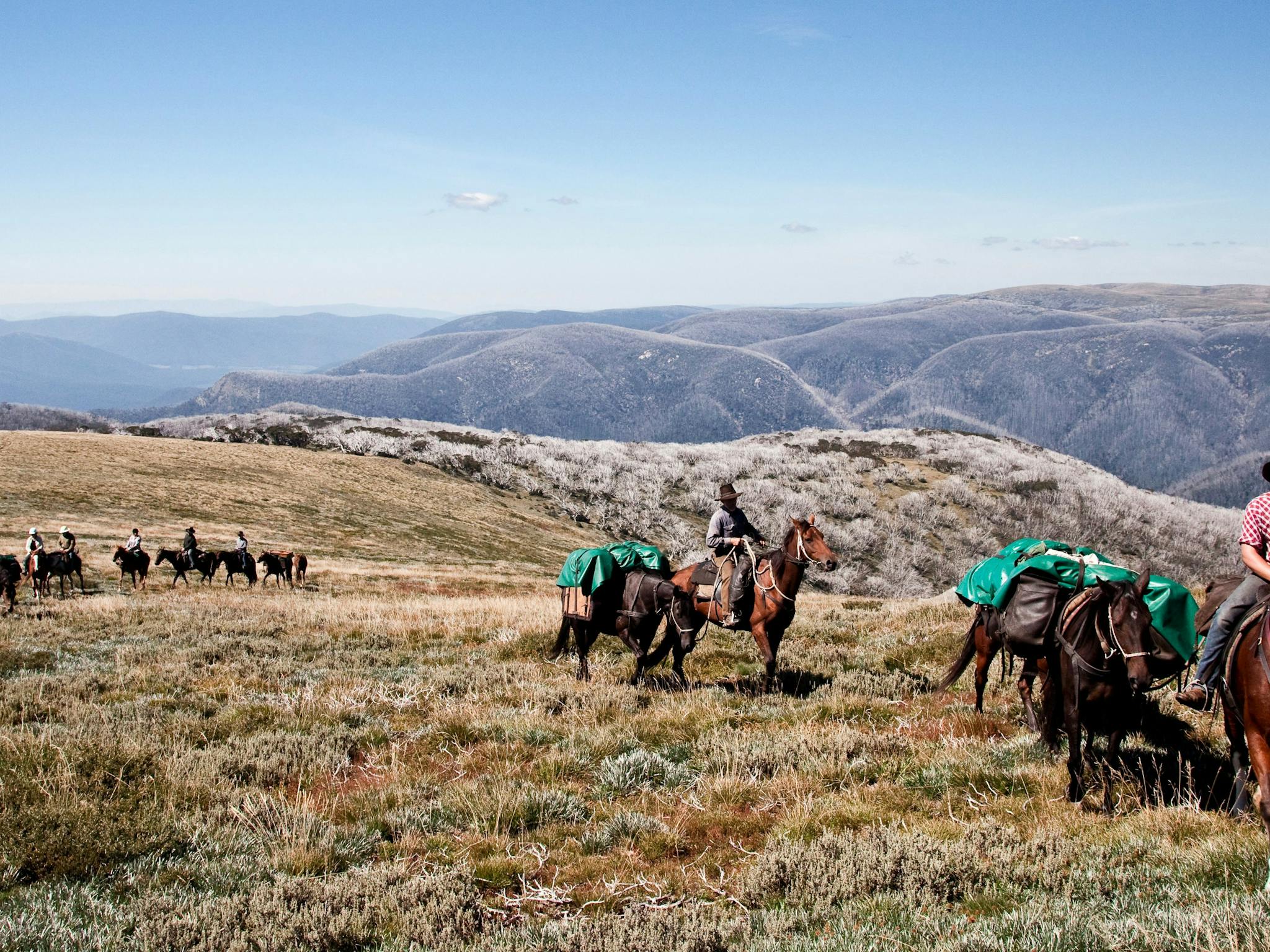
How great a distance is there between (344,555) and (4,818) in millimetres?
40906

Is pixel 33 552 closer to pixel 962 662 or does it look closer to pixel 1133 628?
pixel 962 662

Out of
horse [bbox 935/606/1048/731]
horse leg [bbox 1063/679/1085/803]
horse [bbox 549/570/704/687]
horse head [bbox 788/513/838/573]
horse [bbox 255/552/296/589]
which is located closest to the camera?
horse leg [bbox 1063/679/1085/803]

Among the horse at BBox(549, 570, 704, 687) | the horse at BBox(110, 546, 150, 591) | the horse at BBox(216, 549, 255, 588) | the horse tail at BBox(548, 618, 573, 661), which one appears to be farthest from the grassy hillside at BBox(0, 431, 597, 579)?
the horse at BBox(549, 570, 704, 687)

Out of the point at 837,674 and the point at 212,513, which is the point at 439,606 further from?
the point at 212,513

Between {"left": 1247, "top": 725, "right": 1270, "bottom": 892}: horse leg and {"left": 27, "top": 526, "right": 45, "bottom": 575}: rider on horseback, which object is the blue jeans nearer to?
{"left": 1247, "top": 725, "right": 1270, "bottom": 892}: horse leg

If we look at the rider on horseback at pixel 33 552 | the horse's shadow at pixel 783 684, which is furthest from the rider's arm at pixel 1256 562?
the rider on horseback at pixel 33 552

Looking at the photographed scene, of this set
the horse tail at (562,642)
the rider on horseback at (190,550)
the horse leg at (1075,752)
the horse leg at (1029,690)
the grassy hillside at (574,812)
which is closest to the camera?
the grassy hillside at (574,812)

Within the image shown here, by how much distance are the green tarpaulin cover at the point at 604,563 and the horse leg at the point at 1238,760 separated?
7811 mm

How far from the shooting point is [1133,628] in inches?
255

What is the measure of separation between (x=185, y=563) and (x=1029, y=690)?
1244 inches

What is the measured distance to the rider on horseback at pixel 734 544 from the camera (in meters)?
11.9

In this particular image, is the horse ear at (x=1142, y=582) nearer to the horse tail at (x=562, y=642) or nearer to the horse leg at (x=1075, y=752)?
the horse leg at (x=1075, y=752)

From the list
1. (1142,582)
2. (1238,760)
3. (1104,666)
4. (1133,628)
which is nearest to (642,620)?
(1104,666)

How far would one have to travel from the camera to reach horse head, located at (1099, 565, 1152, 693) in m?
6.27
